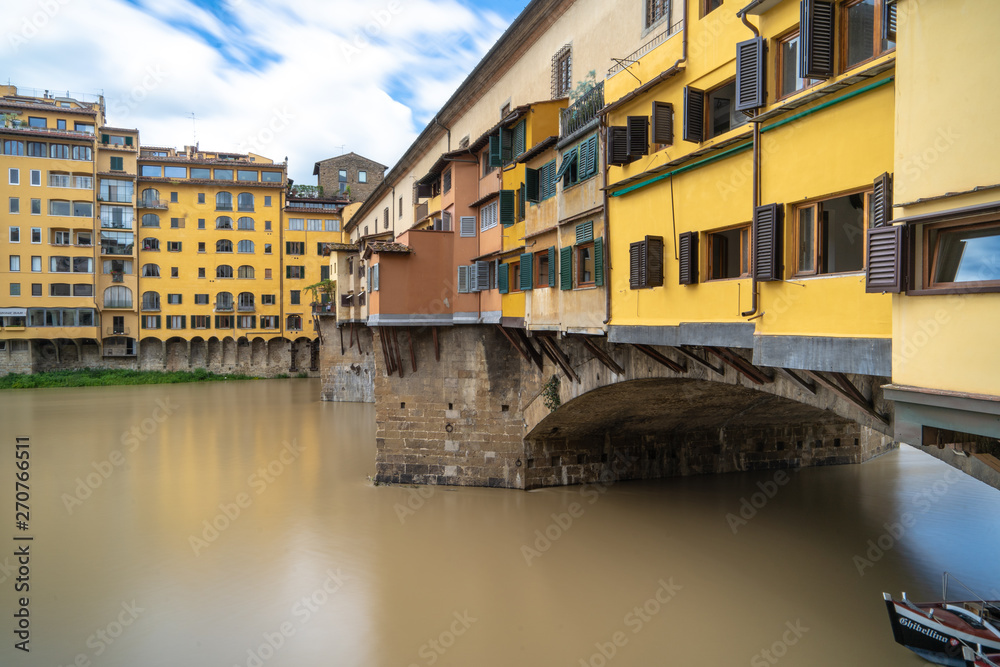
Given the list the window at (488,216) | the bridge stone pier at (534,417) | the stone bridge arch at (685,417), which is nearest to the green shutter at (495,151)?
the window at (488,216)

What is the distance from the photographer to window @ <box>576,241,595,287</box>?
12.8 metres

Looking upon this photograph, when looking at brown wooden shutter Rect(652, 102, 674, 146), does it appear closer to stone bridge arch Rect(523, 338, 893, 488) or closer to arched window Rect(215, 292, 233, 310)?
stone bridge arch Rect(523, 338, 893, 488)

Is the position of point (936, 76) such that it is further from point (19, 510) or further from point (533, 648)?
point (19, 510)

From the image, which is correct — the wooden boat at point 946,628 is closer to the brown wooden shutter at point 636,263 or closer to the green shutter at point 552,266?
the brown wooden shutter at point 636,263

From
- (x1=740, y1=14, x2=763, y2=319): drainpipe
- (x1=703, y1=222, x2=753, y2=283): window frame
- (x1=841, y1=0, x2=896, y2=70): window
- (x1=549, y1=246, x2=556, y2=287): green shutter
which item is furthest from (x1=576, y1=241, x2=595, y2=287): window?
(x1=841, y1=0, x2=896, y2=70): window

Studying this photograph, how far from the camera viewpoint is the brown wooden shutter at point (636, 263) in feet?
33.7

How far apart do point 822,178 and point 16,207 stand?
56.5 m

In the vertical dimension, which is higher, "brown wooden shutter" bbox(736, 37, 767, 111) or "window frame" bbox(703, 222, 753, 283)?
"brown wooden shutter" bbox(736, 37, 767, 111)

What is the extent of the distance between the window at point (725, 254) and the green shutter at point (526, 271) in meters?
6.48

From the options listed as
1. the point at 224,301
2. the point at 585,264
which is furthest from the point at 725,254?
the point at 224,301

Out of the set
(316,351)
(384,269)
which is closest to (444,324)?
(384,269)

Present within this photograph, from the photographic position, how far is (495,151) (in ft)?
56.5

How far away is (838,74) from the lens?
270 inches

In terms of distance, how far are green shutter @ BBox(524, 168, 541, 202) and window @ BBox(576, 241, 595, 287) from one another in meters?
2.52
